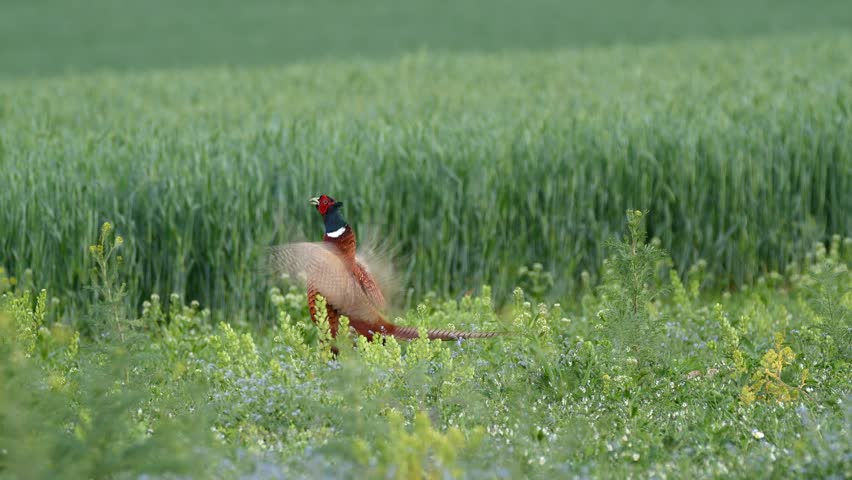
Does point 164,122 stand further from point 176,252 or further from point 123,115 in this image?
point 176,252

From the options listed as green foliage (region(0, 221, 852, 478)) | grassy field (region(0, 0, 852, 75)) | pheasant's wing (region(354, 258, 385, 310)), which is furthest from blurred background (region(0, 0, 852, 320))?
grassy field (region(0, 0, 852, 75))

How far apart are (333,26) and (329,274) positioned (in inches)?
859

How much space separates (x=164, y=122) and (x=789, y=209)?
5340 millimetres

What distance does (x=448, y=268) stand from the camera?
24.3 ft

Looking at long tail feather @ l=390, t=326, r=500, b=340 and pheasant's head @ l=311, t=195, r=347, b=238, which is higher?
pheasant's head @ l=311, t=195, r=347, b=238

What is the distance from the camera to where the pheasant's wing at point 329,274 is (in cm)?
475

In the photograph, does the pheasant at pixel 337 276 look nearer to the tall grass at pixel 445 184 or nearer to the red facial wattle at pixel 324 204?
the red facial wattle at pixel 324 204

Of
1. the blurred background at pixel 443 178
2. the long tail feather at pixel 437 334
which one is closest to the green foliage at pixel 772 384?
the long tail feather at pixel 437 334

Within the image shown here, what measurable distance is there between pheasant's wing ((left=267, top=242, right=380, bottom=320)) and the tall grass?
2.20m

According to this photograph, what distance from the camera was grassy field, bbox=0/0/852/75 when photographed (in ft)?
73.7

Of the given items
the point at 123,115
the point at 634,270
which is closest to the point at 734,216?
the point at 634,270

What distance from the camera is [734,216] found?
310 inches

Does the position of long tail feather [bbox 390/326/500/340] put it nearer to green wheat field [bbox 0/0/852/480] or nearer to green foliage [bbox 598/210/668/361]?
green wheat field [bbox 0/0/852/480]

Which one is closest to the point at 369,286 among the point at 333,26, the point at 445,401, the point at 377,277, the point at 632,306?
the point at 377,277
